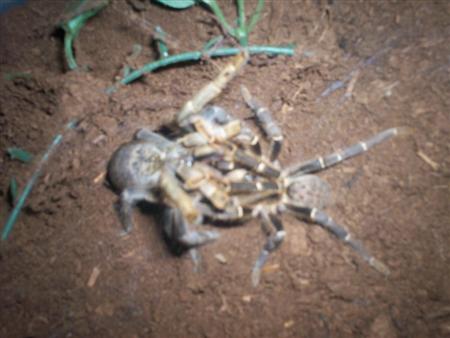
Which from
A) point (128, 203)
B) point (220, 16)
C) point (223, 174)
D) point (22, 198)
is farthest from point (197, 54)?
point (22, 198)

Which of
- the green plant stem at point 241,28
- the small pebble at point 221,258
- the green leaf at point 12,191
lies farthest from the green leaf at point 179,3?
the small pebble at point 221,258

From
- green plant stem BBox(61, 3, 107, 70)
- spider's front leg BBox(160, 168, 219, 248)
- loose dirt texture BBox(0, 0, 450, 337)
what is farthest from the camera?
green plant stem BBox(61, 3, 107, 70)

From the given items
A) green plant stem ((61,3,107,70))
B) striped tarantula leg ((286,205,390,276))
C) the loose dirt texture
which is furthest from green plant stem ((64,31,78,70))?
striped tarantula leg ((286,205,390,276))

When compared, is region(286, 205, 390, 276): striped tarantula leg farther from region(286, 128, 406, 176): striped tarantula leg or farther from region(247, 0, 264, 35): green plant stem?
region(247, 0, 264, 35): green plant stem

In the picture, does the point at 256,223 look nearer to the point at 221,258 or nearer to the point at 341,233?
the point at 221,258

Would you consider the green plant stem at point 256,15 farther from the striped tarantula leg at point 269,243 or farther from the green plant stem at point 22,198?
the green plant stem at point 22,198

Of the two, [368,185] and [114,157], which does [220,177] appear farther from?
[368,185]

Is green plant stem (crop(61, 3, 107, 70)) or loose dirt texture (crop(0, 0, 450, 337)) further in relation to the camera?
green plant stem (crop(61, 3, 107, 70))
